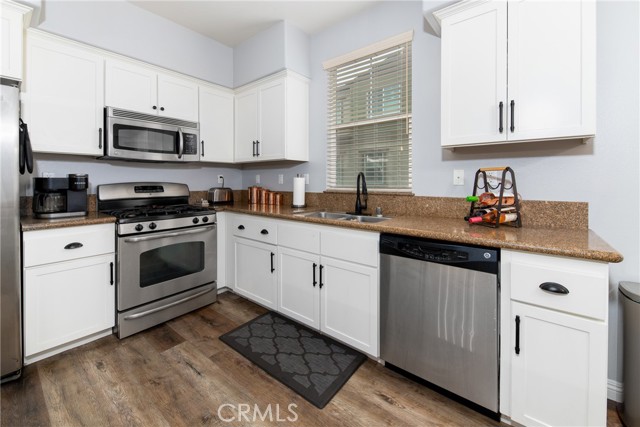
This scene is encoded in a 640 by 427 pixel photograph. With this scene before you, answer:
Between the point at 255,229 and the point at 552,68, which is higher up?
the point at 552,68

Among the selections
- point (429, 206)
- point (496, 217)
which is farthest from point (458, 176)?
point (496, 217)

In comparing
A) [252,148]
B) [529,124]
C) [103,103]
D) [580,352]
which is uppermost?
[103,103]

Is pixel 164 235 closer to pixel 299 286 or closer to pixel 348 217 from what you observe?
pixel 299 286

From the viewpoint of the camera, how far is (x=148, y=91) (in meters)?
2.70

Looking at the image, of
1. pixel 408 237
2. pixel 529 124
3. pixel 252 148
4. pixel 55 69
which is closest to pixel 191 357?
pixel 408 237

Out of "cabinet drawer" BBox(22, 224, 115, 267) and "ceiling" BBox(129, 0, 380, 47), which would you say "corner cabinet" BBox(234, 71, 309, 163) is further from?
"cabinet drawer" BBox(22, 224, 115, 267)

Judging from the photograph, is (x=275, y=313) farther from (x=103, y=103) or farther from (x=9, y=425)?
(x=103, y=103)

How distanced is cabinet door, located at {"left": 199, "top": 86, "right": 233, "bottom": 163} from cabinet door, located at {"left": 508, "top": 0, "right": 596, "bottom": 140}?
2755 mm

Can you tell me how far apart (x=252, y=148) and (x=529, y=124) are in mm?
2519

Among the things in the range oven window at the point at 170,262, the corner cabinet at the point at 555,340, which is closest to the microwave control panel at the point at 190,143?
the range oven window at the point at 170,262

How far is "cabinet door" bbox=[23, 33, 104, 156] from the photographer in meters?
2.10

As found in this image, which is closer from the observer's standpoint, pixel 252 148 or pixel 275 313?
pixel 275 313

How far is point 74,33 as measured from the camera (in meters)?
2.27

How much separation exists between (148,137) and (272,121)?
1169 mm
